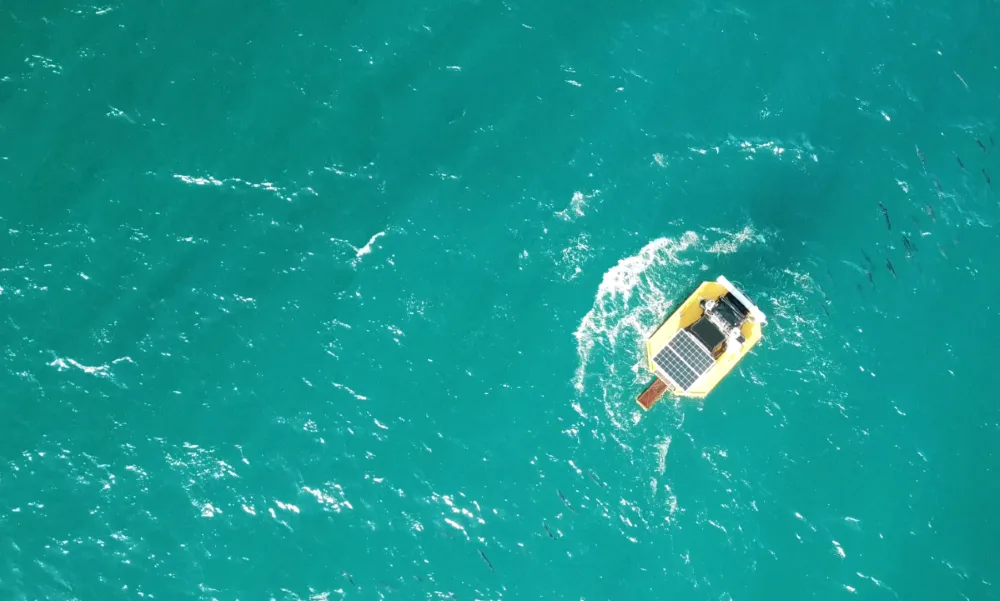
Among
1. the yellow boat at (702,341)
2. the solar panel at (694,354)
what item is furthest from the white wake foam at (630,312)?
the solar panel at (694,354)

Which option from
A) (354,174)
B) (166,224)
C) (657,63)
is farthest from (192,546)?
(657,63)

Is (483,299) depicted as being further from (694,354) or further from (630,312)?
(694,354)

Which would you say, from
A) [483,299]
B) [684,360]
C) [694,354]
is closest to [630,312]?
[684,360]

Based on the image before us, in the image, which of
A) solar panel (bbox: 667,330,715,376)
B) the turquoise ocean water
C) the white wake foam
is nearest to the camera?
the turquoise ocean water

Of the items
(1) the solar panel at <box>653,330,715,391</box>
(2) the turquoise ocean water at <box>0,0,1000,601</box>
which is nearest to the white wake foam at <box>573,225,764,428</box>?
(2) the turquoise ocean water at <box>0,0,1000,601</box>

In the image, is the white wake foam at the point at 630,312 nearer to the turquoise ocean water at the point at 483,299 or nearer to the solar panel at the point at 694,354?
the turquoise ocean water at the point at 483,299

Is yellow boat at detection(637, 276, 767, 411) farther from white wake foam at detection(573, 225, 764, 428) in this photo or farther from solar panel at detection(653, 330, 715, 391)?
white wake foam at detection(573, 225, 764, 428)
